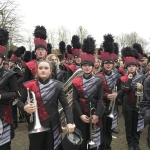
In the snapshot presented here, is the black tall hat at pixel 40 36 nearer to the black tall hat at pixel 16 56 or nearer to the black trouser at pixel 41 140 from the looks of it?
the black trouser at pixel 41 140

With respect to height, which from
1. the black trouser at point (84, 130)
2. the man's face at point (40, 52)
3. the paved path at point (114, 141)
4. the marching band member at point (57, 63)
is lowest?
the paved path at point (114, 141)

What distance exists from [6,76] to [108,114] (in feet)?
7.86

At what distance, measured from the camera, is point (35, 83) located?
341 centimetres

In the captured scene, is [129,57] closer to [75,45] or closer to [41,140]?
[41,140]

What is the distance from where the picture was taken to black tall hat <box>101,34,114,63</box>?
15.8ft

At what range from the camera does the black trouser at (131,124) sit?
5027 mm

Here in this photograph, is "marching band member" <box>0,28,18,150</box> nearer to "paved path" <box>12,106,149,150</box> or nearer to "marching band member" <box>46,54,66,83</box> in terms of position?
"marching band member" <box>46,54,66,83</box>

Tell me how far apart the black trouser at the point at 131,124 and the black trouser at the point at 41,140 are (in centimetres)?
237

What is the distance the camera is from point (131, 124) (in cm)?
507

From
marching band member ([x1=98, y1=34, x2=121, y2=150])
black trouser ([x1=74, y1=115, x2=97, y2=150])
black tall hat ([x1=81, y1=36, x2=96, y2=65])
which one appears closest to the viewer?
black trouser ([x1=74, y1=115, x2=97, y2=150])

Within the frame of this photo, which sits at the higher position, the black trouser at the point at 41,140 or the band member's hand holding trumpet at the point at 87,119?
the band member's hand holding trumpet at the point at 87,119

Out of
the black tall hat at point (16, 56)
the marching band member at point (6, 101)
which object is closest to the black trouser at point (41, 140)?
the marching band member at point (6, 101)

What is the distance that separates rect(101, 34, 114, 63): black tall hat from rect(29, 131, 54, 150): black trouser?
2264 millimetres

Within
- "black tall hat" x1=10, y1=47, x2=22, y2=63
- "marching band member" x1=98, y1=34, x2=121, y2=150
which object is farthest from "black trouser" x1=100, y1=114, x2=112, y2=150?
"black tall hat" x1=10, y1=47, x2=22, y2=63
